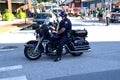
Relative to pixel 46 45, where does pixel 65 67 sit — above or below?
Result: below

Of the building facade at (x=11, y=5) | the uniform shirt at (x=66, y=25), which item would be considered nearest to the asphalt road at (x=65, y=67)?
the uniform shirt at (x=66, y=25)

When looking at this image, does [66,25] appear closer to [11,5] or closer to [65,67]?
[65,67]

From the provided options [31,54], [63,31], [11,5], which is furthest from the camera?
[11,5]

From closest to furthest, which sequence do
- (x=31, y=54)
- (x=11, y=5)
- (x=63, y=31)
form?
(x=63, y=31) → (x=31, y=54) → (x=11, y=5)

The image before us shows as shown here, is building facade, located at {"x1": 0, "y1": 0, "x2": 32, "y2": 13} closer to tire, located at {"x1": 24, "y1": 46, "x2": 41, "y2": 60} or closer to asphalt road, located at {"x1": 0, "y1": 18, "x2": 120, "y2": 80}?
asphalt road, located at {"x1": 0, "y1": 18, "x2": 120, "y2": 80}

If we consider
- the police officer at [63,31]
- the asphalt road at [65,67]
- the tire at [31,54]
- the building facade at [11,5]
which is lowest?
the asphalt road at [65,67]

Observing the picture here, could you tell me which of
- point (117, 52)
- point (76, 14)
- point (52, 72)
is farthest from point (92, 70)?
point (76, 14)

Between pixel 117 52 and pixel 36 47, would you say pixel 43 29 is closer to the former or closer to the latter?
pixel 36 47

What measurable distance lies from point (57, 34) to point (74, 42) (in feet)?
2.43

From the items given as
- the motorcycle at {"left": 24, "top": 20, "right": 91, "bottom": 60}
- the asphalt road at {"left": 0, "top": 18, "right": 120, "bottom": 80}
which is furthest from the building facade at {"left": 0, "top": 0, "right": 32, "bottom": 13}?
the motorcycle at {"left": 24, "top": 20, "right": 91, "bottom": 60}

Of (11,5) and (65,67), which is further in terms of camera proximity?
(11,5)

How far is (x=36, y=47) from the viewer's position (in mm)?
10859

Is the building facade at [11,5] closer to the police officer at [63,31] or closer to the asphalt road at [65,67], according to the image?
the asphalt road at [65,67]

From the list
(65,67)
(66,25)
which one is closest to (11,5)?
(66,25)
